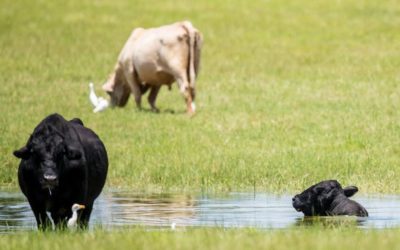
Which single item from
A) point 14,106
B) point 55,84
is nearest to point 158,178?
point 14,106

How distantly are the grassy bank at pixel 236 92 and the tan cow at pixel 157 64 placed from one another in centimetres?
66

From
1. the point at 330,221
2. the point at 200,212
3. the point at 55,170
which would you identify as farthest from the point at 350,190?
the point at 55,170

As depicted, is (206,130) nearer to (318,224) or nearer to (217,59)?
(318,224)

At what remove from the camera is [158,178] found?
645 inches

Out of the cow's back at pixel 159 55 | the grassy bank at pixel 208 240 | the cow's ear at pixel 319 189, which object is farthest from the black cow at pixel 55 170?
the cow's back at pixel 159 55

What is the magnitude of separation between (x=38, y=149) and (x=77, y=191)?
21.1 inches

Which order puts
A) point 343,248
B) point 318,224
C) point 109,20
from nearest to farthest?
point 343,248 < point 318,224 < point 109,20

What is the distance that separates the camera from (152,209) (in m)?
13.7

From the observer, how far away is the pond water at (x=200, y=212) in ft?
39.8

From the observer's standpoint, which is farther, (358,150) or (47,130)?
(358,150)

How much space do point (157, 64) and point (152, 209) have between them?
12.8 meters

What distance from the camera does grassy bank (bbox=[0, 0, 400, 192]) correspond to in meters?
16.8

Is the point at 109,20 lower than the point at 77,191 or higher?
higher

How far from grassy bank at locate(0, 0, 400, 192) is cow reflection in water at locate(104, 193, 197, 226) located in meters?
1.07
